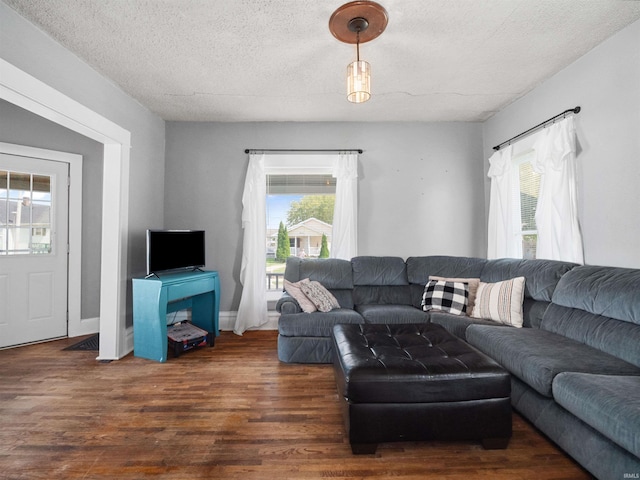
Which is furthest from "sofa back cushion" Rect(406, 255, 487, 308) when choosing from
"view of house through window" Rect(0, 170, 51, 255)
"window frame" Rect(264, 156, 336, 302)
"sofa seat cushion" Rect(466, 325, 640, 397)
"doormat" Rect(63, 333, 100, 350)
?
"view of house through window" Rect(0, 170, 51, 255)

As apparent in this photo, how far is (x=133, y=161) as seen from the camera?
310cm

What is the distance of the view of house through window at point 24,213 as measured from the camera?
310 cm

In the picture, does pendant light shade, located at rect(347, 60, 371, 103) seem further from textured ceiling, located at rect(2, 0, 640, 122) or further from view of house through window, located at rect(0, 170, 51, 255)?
view of house through window, located at rect(0, 170, 51, 255)

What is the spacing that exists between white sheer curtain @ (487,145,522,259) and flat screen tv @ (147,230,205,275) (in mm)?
3346

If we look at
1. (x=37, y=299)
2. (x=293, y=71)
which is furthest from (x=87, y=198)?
(x=293, y=71)

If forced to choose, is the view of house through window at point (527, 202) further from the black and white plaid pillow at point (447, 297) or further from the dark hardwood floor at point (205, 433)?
the dark hardwood floor at point (205, 433)

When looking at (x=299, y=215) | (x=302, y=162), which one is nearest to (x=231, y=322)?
(x=299, y=215)

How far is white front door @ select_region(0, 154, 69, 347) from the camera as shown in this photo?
3.08m

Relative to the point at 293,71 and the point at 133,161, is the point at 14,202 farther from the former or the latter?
the point at 293,71

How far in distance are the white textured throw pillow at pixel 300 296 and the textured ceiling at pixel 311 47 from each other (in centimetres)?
193

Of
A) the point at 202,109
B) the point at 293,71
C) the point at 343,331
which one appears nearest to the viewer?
the point at 343,331

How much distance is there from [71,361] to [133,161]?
6.58 ft

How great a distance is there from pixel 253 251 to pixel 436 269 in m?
2.11

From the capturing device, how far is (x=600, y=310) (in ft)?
6.19
